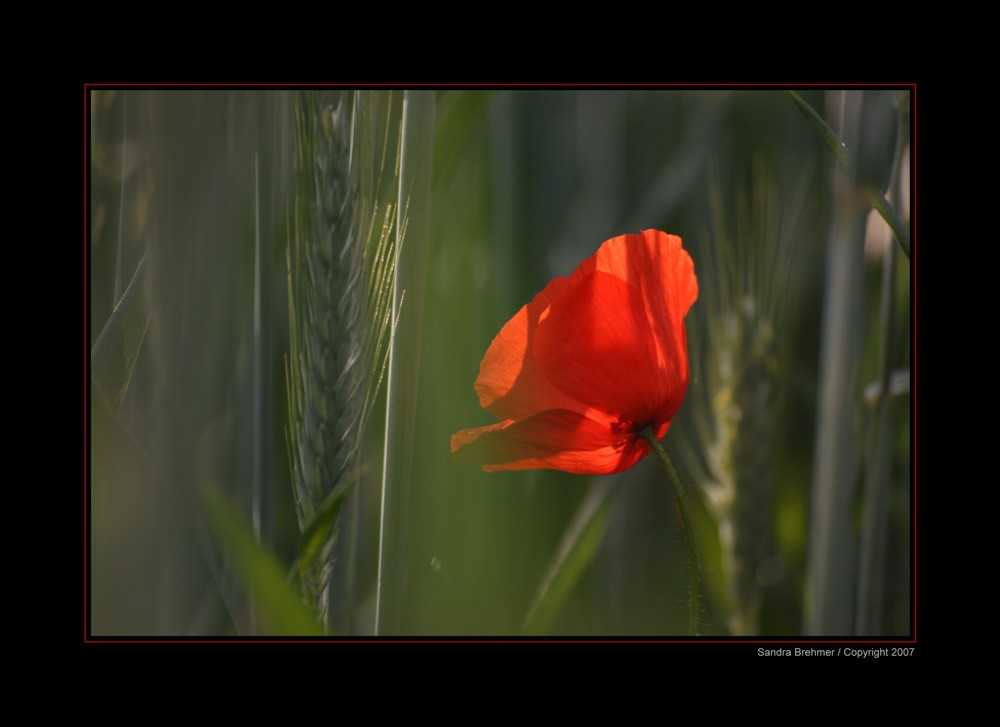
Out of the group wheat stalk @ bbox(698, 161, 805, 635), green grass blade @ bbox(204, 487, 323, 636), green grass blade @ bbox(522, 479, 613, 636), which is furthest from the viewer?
wheat stalk @ bbox(698, 161, 805, 635)

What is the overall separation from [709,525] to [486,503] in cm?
17

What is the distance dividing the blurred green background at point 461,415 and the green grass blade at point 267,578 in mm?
29

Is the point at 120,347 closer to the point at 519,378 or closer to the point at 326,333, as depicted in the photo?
the point at 326,333

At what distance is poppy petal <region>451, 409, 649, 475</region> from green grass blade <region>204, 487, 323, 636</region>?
11 cm

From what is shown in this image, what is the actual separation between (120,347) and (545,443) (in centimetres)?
30

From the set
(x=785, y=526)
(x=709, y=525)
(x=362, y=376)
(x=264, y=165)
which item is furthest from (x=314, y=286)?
(x=785, y=526)

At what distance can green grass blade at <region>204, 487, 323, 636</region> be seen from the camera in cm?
39

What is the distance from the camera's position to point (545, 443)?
17.0 inches

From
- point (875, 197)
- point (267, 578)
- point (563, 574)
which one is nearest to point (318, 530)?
point (267, 578)

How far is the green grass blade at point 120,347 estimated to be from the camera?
52cm
